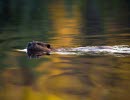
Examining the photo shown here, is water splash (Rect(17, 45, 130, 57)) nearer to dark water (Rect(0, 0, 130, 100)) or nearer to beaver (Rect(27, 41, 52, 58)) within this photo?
dark water (Rect(0, 0, 130, 100))

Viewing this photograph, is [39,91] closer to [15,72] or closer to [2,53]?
[15,72]

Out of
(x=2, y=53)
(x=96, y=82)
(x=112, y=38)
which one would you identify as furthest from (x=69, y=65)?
(x=112, y=38)

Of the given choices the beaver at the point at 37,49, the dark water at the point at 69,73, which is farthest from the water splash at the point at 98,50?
the beaver at the point at 37,49

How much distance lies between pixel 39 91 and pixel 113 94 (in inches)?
86.8

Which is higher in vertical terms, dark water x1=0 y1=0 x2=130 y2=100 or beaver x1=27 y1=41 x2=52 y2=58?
beaver x1=27 y1=41 x2=52 y2=58

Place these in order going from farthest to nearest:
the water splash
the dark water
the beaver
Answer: the beaver → the water splash → the dark water

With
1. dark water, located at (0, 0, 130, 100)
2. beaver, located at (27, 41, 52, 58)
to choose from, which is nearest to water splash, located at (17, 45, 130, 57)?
dark water, located at (0, 0, 130, 100)

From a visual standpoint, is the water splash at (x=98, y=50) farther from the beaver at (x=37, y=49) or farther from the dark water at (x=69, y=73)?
the beaver at (x=37, y=49)

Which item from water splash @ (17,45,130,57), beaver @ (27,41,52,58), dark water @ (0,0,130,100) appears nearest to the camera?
dark water @ (0,0,130,100)

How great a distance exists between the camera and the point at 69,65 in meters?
19.4

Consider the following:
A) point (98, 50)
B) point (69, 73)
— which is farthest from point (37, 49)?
point (69, 73)

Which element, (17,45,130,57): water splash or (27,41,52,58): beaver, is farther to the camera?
(27,41,52,58): beaver

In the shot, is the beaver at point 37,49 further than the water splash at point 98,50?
Yes

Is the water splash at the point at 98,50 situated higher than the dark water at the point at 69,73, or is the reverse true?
the water splash at the point at 98,50
